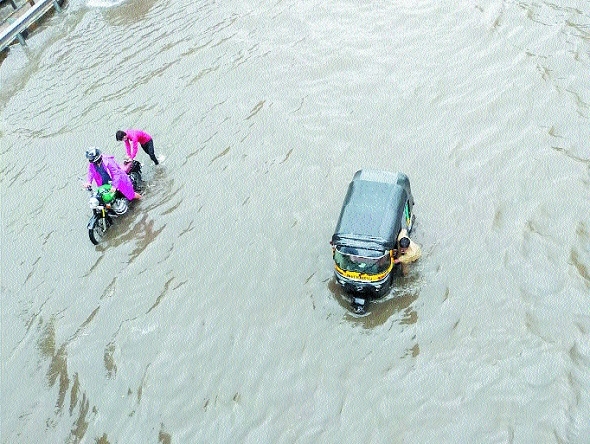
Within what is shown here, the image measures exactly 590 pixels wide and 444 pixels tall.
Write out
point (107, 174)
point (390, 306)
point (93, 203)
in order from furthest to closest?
point (107, 174) → point (93, 203) → point (390, 306)

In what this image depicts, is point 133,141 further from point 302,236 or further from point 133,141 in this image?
point 302,236

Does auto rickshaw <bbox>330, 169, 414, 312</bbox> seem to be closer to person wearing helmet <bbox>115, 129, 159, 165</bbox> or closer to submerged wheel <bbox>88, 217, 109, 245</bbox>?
submerged wheel <bbox>88, 217, 109, 245</bbox>

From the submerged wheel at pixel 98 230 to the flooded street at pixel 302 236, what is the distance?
235mm

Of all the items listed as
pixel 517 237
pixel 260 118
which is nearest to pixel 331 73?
pixel 260 118

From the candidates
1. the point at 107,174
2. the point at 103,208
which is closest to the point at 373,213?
the point at 103,208

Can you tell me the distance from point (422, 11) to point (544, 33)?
359 centimetres

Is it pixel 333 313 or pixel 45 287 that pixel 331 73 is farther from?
pixel 45 287

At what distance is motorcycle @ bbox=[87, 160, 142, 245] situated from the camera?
433 inches

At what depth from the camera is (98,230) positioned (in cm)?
1136

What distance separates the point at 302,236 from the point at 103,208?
394cm

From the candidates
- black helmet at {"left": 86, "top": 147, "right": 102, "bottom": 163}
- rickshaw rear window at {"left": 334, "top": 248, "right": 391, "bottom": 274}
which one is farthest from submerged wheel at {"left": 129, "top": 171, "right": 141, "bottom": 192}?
rickshaw rear window at {"left": 334, "top": 248, "right": 391, "bottom": 274}

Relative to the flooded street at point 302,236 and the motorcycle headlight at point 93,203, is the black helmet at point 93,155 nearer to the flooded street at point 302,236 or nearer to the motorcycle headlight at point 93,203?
the motorcycle headlight at point 93,203

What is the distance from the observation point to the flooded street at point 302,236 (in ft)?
27.2

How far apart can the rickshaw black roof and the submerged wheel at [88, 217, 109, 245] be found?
200 inches
